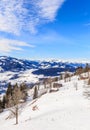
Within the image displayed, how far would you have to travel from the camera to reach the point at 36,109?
80562mm

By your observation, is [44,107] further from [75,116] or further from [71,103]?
[75,116]

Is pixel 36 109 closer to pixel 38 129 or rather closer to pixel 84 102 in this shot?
pixel 84 102

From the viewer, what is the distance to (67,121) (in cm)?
4509

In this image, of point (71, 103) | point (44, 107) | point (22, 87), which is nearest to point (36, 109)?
point (44, 107)

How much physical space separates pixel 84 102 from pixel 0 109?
65.2 meters

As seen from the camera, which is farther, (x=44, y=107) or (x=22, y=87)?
(x=22, y=87)

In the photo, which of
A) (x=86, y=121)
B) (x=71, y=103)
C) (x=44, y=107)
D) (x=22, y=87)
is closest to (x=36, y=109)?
(x=44, y=107)

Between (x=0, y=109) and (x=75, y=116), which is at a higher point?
(x=75, y=116)

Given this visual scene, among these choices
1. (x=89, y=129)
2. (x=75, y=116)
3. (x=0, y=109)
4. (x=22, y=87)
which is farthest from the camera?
(x=22, y=87)

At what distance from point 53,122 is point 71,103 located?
33620 mm

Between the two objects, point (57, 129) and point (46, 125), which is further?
point (46, 125)

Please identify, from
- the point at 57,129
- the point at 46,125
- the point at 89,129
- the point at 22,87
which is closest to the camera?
the point at 89,129

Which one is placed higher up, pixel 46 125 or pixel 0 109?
pixel 46 125

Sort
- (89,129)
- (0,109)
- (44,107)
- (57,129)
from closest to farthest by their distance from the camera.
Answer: (89,129), (57,129), (44,107), (0,109)
